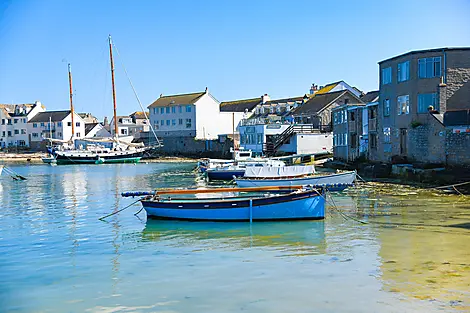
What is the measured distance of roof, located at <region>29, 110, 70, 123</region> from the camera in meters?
109

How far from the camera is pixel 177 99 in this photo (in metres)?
95.5

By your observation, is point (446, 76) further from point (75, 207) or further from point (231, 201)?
point (75, 207)

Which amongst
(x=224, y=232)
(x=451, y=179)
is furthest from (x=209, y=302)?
(x=451, y=179)

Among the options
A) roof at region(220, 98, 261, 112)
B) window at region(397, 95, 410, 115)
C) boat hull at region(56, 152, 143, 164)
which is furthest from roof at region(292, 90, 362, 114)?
window at region(397, 95, 410, 115)

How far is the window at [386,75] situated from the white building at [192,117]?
51971mm

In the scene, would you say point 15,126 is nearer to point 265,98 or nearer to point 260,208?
point 265,98

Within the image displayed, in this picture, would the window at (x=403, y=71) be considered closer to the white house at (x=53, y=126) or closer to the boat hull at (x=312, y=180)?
the boat hull at (x=312, y=180)

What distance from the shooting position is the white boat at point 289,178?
30.6 meters

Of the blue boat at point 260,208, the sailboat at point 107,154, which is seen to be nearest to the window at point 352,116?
the blue boat at point 260,208

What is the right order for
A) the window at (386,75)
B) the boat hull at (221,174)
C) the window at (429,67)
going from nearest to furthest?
the window at (429,67) → the window at (386,75) → the boat hull at (221,174)

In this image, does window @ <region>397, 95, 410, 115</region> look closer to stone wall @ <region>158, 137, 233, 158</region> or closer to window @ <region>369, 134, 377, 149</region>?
window @ <region>369, 134, 377, 149</region>

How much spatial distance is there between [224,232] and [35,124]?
10267cm

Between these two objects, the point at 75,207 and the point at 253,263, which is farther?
the point at 75,207

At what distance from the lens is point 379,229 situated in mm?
18859
